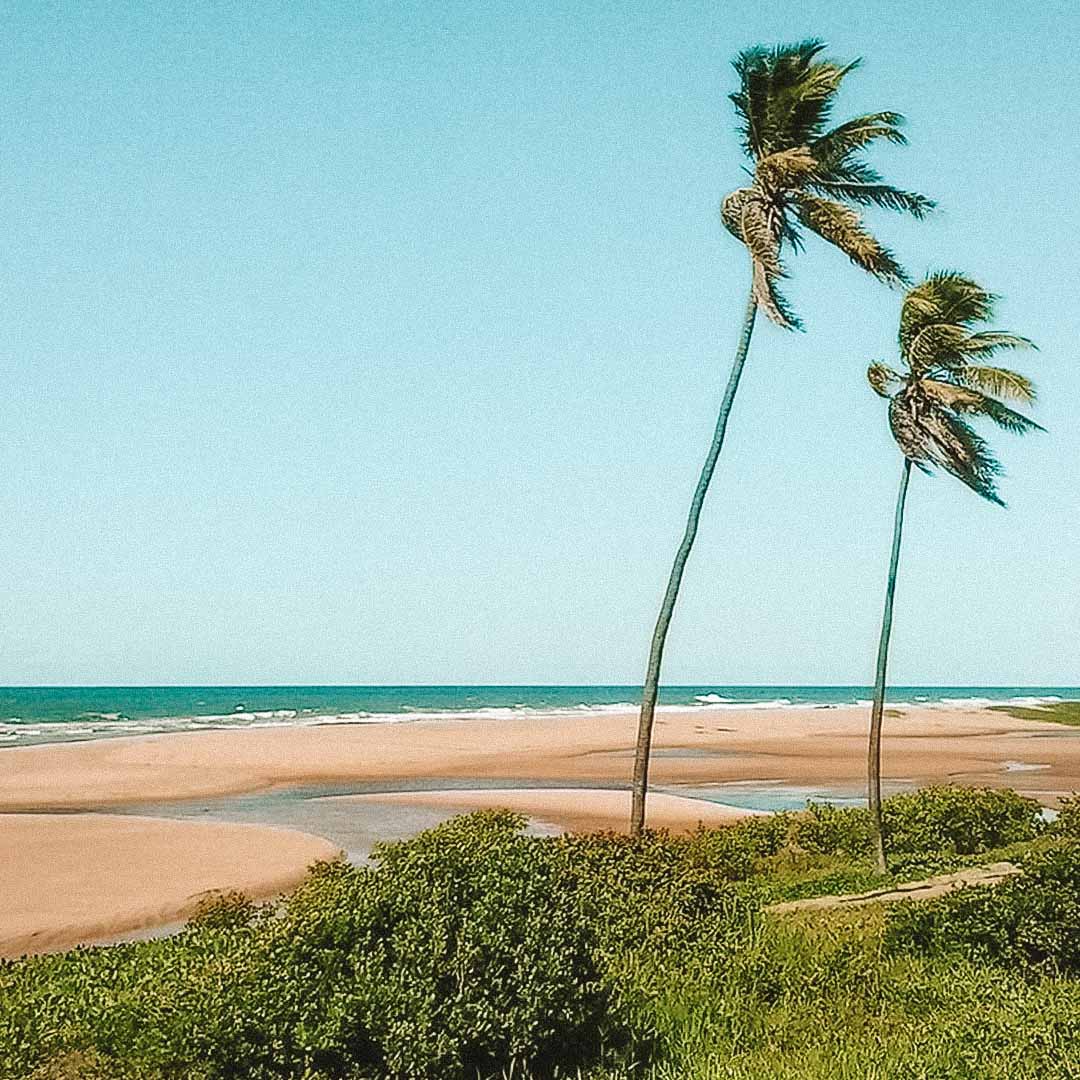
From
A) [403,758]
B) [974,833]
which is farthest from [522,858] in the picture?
[403,758]

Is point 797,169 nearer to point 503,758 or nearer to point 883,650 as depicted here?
point 883,650

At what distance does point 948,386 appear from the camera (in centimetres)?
1753

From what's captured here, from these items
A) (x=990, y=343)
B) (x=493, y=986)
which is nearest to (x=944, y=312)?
(x=990, y=343)

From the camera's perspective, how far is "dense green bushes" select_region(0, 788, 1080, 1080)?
6375 mm

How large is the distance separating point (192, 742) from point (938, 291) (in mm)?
37420

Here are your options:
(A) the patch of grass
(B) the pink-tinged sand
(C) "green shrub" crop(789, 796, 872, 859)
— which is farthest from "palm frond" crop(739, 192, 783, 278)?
(A) the patch of grass

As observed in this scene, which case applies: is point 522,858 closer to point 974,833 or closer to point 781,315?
point 781,315

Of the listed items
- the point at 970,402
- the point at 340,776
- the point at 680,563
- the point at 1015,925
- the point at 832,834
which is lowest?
the point at 340,776

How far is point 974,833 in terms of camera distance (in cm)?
1981

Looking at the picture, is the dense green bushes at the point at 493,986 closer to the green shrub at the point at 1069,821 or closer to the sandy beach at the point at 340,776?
the sandy beach at the point at 340,776

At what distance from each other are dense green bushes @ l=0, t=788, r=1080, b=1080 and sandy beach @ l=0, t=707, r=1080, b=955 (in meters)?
7.95

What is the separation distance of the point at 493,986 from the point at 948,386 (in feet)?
43.0

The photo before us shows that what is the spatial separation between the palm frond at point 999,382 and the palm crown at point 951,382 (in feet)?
0.04

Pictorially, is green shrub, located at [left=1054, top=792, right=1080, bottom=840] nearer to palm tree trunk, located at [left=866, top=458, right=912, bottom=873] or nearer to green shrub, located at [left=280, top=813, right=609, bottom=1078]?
palm tree trunk, located at [left=866, top=458, right=912, bottom=873]
